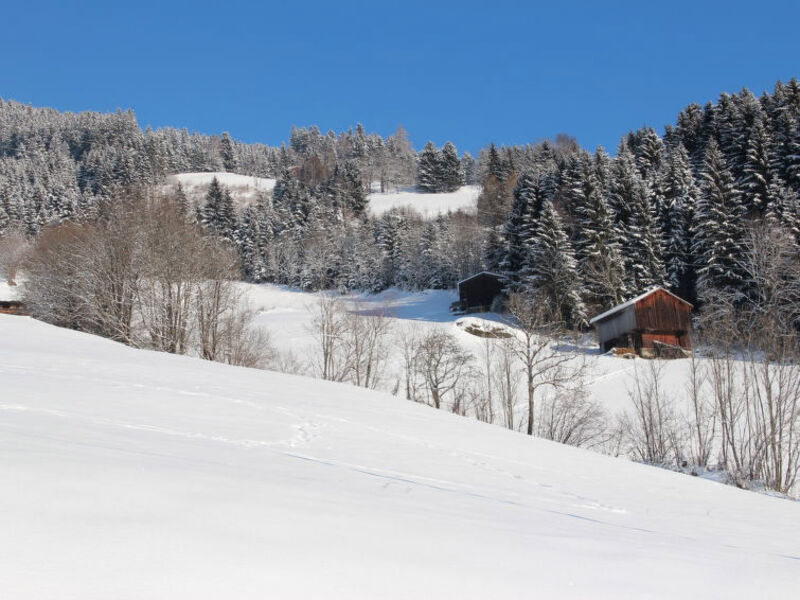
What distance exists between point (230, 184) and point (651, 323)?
114 metres

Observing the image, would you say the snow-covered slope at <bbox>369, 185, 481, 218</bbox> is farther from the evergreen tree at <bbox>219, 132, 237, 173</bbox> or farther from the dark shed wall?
the evergreen tree at <bbox>219, 132, 237, 173</bbox>

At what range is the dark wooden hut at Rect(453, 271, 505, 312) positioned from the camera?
5844 centimetres

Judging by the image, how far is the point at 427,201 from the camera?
117375 mm

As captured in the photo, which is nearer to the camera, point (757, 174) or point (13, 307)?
point (13, 307)

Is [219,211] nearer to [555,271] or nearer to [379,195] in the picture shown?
[379,195]

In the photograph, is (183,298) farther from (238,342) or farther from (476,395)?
(476,395)

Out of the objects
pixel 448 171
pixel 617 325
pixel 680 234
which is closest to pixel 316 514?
pixel 617 325

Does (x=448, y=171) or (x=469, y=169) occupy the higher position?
(x=469, y=169)

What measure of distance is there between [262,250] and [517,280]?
1821 inches

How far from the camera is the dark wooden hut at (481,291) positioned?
5844cm

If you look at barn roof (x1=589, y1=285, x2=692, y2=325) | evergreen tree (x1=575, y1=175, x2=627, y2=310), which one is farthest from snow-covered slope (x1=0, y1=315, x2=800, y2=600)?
evergreen tree (x1=575, y1=175, x2=627, y2=310)

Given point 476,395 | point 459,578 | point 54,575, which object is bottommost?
point 476,395

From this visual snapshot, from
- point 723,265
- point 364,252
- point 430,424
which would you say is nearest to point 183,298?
point 430,424

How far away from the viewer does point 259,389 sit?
13.9 m
